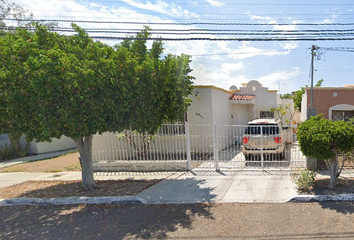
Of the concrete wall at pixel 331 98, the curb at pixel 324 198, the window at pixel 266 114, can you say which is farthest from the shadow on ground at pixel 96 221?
the window at pixel 266 114

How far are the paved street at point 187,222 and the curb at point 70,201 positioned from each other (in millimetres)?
203

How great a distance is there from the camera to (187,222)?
13.1ft

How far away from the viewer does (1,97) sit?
473 centimetres

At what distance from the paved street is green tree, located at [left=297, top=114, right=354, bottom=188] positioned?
3.19ft

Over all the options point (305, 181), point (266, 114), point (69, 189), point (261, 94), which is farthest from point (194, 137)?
point (266, 114)

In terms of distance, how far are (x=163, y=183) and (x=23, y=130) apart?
153 inches

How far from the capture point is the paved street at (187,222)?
11.5 ft

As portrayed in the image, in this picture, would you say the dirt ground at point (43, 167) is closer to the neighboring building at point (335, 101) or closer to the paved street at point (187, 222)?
the paved street at point (187, 222)

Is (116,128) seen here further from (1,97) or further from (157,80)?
(1,97)

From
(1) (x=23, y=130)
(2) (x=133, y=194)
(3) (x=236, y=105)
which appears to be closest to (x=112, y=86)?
(1) (x=23, y=130)

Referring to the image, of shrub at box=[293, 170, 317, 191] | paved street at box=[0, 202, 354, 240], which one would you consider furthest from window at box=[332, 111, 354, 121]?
paved street at box=[0, 202, 354, 240]

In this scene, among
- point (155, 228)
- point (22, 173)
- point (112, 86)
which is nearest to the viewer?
point (155, 228)

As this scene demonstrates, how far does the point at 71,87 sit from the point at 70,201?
2.88 meters

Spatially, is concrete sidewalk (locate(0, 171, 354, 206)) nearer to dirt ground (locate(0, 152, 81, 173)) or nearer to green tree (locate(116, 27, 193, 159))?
green tree (locate(116, 27, 193, 159))
